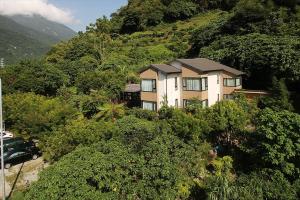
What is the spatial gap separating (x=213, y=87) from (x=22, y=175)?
20.6m

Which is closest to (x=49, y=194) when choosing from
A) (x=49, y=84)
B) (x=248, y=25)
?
(x=49, y=84)

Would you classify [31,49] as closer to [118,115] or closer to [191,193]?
[118,115]

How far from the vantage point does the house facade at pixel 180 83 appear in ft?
115

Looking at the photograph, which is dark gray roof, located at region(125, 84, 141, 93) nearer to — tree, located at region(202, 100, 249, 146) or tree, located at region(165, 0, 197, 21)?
tree, located at region(202, 100, 249, 146)

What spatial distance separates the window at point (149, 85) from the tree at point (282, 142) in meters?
13.7

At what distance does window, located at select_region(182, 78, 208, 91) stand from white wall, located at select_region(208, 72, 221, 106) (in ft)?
2.75

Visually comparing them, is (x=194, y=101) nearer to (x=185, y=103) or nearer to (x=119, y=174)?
(x=185, y=103)

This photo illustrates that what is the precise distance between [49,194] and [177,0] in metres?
80.2

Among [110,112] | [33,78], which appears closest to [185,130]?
[110,112]

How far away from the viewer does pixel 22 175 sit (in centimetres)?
2997

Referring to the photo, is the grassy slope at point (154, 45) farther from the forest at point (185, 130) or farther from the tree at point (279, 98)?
the tree at point (279, 98)

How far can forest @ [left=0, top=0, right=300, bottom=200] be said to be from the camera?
2219 centimetres

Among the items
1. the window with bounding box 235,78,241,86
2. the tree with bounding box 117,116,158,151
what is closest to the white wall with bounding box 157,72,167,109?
the tree with bounding box 117,116,158,151

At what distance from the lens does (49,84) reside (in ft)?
169
